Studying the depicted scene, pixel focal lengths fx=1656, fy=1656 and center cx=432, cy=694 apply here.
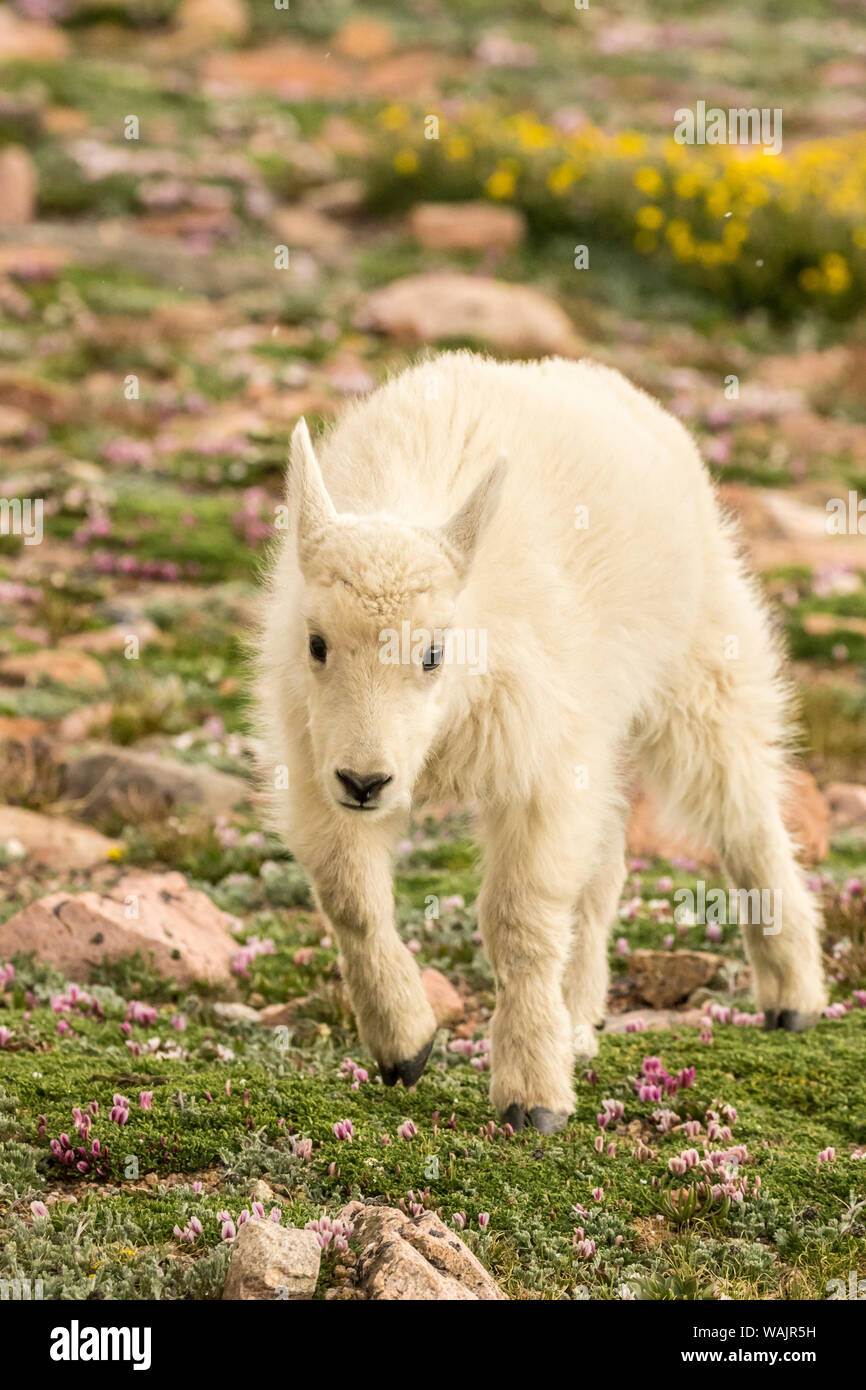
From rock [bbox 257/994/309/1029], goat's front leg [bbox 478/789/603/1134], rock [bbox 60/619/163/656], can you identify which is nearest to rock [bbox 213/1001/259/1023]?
rock [bbox 257/994/309/1029]

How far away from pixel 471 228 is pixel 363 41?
46.0 feet

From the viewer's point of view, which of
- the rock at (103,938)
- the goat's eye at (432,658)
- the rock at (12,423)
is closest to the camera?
the goat's eye at (432,658)

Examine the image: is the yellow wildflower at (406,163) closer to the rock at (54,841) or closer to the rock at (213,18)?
the rock at (213,18)

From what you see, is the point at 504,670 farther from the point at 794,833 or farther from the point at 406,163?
the point at 406,163

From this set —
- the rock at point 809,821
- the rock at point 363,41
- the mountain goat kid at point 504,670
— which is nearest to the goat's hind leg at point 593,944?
the mountain goat kid at point 504,670

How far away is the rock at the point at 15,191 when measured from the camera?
22703 mm

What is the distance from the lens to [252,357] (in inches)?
724

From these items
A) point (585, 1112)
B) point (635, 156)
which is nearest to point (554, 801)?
point (585, 1112)

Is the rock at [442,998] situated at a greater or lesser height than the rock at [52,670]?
lesser

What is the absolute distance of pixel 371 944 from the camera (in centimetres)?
640

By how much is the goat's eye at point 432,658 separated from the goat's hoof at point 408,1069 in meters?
1.75

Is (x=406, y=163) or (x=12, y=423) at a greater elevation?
(x=406, y=163)

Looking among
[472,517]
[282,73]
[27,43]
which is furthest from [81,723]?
[282,73]
